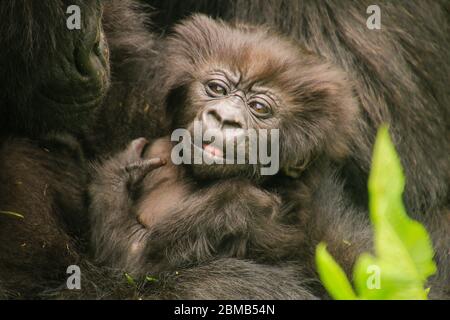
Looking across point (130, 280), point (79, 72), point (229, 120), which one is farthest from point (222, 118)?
point (130, 280)

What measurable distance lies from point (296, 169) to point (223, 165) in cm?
31

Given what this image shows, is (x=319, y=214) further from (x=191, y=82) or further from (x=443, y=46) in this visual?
(x=443, y=46)

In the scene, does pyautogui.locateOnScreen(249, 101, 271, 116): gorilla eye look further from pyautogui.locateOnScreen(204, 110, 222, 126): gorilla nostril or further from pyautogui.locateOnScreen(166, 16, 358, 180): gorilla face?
pyautogui.locateOnScreen(204, 110, 222, 126): gorilla nostril

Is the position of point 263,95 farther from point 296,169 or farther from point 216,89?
point 296,169

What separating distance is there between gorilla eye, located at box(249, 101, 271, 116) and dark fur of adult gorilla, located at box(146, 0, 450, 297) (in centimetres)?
39

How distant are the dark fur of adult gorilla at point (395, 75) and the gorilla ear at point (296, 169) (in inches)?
7.8

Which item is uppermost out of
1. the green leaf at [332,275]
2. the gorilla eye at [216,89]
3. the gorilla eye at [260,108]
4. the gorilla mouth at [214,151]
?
the gorilla eye at [216,89]

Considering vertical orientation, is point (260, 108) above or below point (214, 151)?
above

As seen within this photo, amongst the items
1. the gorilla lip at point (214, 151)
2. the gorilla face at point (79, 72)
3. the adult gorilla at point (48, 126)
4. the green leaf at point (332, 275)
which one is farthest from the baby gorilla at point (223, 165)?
the green leaf at point (332, 275)

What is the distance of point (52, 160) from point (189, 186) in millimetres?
550

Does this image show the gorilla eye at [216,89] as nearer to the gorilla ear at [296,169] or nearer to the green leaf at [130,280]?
the gorilla ear at [296,169]

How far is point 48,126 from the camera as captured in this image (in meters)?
2.70

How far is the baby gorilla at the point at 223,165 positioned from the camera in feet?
8.07

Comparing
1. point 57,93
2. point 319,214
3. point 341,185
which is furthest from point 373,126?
point 57,93
